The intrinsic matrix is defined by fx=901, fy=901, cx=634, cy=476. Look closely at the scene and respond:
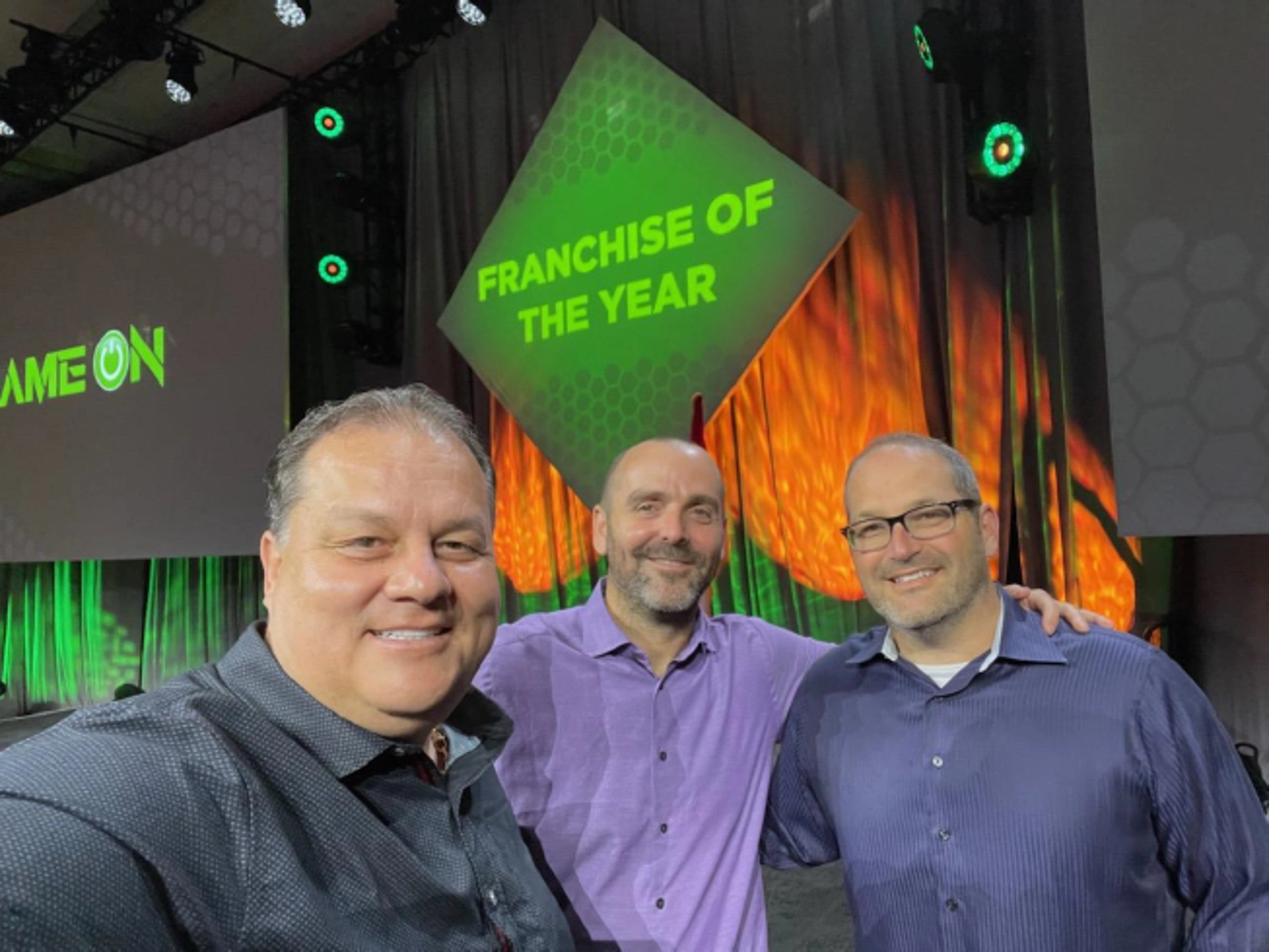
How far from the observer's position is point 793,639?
1763mm

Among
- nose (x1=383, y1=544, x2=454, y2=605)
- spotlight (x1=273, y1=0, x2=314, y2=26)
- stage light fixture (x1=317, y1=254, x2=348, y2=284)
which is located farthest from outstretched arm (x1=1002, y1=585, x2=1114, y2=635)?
stage light fixture (x1=317, y1=254, x2=348, y2=284)

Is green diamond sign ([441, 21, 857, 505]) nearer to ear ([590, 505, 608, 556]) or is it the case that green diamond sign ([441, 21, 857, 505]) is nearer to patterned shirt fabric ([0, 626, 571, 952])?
ear ([590, 505, 608, 556])

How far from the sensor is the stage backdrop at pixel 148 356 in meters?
5.54

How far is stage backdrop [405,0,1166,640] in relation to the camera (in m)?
3.71

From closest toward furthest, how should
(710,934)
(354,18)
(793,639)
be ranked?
(710,934)
(793,639)
(354,18)

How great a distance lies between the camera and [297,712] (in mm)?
752

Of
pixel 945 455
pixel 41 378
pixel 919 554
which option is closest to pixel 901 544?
pixel 919 554

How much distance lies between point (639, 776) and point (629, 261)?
3808mm

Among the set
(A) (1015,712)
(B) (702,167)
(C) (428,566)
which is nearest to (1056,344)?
(B) (702,167)

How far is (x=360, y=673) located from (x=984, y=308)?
369cm

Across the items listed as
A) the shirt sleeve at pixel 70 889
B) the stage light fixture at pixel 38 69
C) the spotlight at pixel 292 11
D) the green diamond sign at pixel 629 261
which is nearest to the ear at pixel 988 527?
the shirt sleeve at pixel 70 889

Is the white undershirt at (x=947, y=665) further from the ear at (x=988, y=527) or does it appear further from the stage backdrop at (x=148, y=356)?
the stage backdrop at (x=148, y=356)

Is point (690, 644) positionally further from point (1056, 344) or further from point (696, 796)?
point (1056, 344)

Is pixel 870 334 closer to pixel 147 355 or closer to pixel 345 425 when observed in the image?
pixel 345 425
